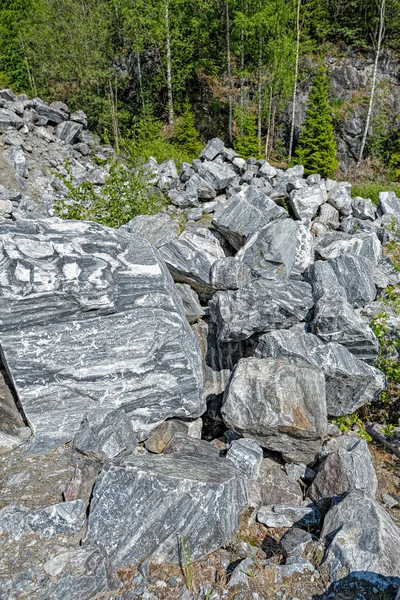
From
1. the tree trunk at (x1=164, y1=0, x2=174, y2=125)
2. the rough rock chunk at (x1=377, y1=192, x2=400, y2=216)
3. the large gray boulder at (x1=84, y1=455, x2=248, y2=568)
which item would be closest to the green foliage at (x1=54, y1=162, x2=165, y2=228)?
the large gray boulder at (x1=84, y1=455, x2=248, y2=568)

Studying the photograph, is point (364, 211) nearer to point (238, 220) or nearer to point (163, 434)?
point (238, 220)

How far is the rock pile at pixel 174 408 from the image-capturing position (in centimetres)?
389

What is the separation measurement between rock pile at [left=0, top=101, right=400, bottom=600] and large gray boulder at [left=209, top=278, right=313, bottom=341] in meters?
0.02

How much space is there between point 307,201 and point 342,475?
940cm

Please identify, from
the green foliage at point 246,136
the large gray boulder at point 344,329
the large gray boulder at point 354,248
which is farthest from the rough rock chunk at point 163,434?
the green foliage at point 246,136

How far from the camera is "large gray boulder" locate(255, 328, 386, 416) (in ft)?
18.9

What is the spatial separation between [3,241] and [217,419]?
11.8 ft

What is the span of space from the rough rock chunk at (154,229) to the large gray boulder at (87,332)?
234cm

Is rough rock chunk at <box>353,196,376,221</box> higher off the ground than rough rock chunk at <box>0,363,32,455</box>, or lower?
lower

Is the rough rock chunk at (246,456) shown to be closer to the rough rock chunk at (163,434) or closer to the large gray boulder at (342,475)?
the large gray boulder at (342,475)

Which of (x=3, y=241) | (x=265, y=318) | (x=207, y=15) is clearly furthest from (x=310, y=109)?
(x=3, y=241)

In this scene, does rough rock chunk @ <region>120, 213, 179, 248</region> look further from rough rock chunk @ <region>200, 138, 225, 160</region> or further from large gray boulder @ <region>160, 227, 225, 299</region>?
rough rock chunk @ <region>200, 138, 225, 160</region>

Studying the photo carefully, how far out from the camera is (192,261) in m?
7.20

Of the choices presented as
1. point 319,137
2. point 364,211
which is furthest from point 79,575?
point 319,137
